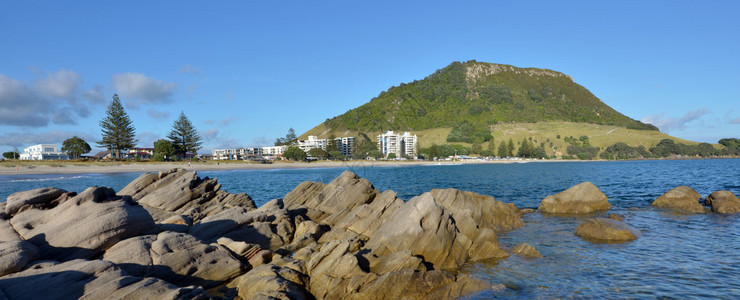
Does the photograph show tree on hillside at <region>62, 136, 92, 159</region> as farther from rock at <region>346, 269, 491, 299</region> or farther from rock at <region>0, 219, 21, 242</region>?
rock at <region>346, 269, 491, 299</region>

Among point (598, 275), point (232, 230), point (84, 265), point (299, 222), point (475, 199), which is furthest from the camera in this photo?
point (475, 199)

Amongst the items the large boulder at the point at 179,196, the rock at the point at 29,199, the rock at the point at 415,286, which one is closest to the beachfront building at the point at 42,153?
the large boulder at the point at 179,196

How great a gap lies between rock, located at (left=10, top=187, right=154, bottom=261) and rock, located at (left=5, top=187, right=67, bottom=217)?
0.47 meters

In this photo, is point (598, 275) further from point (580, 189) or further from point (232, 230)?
point (580, 189)

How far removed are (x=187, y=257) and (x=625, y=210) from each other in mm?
32299

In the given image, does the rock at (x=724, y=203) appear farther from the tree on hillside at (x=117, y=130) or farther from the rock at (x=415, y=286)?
the tree on hillside at (x=117, y=130)

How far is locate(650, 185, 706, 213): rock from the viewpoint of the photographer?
3003 centimetres

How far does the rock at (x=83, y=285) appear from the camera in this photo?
9977 mm

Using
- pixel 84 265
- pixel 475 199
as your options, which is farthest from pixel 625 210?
pixel 84 265

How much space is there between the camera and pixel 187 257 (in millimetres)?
14102

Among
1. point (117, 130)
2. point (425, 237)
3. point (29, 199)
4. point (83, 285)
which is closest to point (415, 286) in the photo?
point (425, 237)

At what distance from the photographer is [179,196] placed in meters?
26.5

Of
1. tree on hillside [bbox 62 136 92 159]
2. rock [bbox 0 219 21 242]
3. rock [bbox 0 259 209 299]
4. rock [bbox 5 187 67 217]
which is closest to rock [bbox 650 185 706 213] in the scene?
rock [bbox 0 259 209 299]

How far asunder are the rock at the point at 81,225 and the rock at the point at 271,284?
4.65 meters
